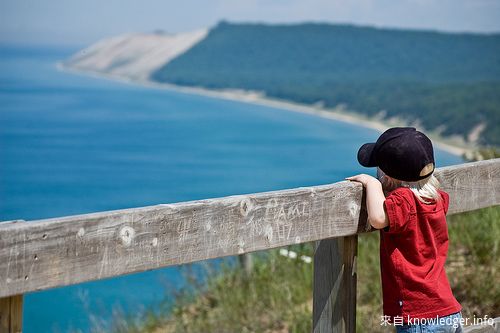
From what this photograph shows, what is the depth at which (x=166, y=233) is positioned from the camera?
6.23 feet

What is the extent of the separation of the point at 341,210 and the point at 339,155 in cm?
1776

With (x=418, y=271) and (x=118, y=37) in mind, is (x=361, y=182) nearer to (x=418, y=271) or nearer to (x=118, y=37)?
(x=418, y=271)

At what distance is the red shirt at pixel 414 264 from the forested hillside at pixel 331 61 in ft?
104

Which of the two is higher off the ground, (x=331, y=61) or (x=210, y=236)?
(x=331, y=61)

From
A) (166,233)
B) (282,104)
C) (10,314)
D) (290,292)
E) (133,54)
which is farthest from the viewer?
(133,54)

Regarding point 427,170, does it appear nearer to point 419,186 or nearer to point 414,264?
point 419,186

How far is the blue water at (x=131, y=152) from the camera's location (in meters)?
13.1

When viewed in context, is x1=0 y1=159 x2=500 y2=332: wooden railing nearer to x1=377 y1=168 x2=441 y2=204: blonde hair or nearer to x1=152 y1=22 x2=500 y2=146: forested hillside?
x1=377 y1=168 x2=441 y2=204: blonde hair

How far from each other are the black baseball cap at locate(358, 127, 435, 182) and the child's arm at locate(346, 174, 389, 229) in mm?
44

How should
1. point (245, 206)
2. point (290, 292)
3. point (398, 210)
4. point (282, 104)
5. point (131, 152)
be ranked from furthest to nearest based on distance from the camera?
point (282, 104)
point (131, 152)
point (290, 292)
point (398, 210)
point (245, 206)

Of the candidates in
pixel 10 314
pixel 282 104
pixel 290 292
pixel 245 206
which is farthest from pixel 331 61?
pixel 10 314

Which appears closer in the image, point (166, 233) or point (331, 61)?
point (166, 233)

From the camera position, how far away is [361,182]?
2309 millimetres

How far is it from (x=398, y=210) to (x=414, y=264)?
0.58 feet
